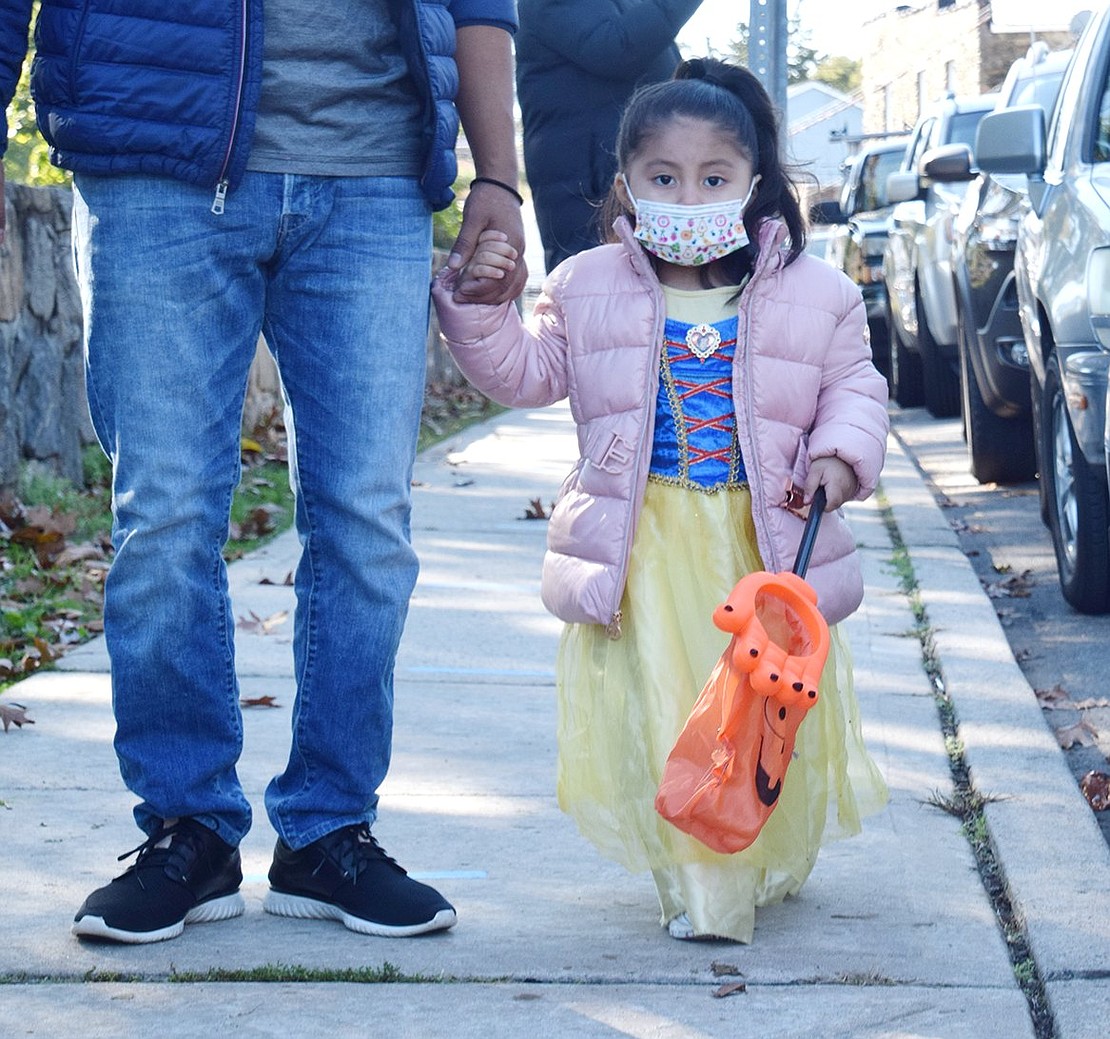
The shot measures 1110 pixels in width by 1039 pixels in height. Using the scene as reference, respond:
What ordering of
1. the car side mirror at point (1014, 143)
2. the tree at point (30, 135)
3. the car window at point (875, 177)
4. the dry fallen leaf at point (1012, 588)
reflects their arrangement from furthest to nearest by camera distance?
the car window at point (875, 177) < the tree at point (30, 135) < the dry fallen leaf at point (1012, 588) < the car side mirror at point (1014, 143)

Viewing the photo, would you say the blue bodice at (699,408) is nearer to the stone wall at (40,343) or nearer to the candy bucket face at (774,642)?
the candy bucket face at (774,642)

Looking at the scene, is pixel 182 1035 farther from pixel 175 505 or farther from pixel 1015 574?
pixel 1015 574

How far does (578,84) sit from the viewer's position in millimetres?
5031

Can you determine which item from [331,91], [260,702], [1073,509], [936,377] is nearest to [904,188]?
[936,377]

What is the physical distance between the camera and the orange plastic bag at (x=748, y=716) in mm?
2787

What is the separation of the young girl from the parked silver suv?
6.94ft

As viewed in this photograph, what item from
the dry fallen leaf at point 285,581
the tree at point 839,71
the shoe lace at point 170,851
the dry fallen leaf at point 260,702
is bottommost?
the tree at point 839,71

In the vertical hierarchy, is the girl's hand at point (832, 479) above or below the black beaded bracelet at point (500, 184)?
below

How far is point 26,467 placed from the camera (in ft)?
25.3

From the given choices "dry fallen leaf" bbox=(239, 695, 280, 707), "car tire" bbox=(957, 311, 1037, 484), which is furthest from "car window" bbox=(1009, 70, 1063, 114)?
"dry fallen leaf" bbox=(239, 695, 280, 707)

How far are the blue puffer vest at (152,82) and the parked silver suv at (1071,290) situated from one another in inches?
113

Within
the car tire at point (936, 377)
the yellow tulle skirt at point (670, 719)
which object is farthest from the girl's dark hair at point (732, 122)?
the car tire at point (936, 377)

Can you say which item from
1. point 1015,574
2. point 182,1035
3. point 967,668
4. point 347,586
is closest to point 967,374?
point 1015,574

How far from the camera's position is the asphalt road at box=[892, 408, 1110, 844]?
4.84 m
